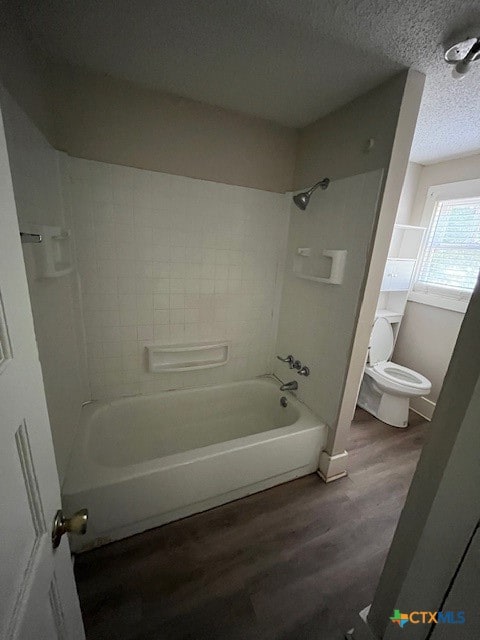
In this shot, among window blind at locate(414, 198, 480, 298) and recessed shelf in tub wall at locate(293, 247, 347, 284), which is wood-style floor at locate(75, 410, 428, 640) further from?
window blind at locate(414, 198, 480, 298)

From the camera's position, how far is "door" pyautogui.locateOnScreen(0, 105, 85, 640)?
1.27 feet

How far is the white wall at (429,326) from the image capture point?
2.24m

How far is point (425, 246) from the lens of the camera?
2.47 metres

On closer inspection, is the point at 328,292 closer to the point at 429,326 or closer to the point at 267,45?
the point at 267,45

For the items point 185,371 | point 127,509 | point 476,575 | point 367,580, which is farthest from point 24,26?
point 367,580

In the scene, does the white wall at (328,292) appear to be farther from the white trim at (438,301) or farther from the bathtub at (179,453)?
the white trim at (438,301)

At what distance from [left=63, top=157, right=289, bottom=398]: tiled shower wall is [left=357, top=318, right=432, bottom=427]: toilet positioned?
1.10m

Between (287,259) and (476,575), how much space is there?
72.4 inches

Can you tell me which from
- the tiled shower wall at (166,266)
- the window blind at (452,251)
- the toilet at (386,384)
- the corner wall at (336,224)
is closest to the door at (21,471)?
the tiled shower wall at (166,266)

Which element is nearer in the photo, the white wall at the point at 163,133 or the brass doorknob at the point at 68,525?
the brass doorknob at the point at 68,525

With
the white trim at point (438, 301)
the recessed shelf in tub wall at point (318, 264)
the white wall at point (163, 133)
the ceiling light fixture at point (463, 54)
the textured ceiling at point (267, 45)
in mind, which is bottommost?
the white trim at point (438, 301)

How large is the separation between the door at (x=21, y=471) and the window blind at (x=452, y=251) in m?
2.82

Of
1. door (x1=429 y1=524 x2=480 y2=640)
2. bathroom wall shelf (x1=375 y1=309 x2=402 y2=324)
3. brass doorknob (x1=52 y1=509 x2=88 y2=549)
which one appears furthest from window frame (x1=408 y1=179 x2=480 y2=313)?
brass doorknob (x1=52 y1=509 x2=88 y2=549)

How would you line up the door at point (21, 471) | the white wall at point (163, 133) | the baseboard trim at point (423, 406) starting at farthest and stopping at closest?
the baseboard trim at point (423, 406) → the white wall at point (163, 133) → the door at point (21, 471)
